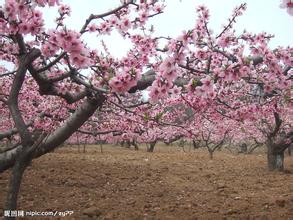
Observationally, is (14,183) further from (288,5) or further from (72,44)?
(288,5)

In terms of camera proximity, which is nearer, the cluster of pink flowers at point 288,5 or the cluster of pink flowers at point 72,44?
the cluster of pink flowers at point 288,5

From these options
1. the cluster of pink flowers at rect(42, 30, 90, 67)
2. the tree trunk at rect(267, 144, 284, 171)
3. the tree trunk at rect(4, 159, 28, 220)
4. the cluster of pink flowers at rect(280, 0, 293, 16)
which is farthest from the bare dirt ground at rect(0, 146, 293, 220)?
the cluster of pink flowers at rect(280, 0, 293, 16)

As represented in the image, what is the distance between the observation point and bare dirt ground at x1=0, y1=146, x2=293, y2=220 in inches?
308

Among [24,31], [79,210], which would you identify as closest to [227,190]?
[79,210]

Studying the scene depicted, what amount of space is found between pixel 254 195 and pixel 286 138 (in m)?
6.01

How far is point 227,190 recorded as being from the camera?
10539 mm

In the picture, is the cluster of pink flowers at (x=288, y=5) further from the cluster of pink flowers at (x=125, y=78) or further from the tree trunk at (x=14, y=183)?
the tree trunk at (x=14, y=183)

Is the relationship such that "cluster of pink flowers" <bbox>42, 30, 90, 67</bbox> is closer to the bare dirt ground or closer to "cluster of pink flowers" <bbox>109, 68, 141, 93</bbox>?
Result: "cluster of pink flowers" <bbox>109, 68, 141, 93</bbox>

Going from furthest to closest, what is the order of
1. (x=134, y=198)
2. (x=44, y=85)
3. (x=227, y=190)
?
(x=227, y=190), (x=134, y=198), (x=44, y=85)

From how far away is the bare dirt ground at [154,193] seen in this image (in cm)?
783

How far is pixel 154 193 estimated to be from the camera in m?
10.1

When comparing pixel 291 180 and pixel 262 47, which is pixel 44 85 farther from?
pixel 291 180

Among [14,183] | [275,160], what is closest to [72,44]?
[14,183]

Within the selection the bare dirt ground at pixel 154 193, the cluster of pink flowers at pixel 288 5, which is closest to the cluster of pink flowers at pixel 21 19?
the cluster of pink flowers at pixel 288 5
